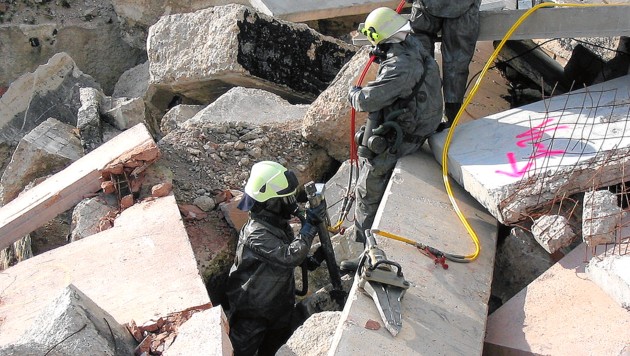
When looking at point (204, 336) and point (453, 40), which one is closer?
point (204, 336)

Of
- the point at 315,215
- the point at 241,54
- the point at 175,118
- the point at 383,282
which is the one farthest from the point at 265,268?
the point at 241,54

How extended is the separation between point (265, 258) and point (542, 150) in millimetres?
1998

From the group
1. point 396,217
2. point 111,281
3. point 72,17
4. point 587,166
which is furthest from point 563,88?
point 72,17

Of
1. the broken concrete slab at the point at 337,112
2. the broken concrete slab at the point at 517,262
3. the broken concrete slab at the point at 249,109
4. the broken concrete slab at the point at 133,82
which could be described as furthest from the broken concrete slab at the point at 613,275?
the broken concrete slab at the point at 133,82

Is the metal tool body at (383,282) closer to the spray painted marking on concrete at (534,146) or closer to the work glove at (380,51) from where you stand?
the spray painted marking on concrete at (534,146)

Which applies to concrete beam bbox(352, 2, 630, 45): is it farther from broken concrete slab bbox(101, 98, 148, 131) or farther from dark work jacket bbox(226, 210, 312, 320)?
broken concrete slab bbox(101, 98, 148, 131)

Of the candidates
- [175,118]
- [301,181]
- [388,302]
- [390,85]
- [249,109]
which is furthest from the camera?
[175,118]

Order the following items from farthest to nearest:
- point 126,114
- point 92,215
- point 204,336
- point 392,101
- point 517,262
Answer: point 126,114, point 92,215, point 392,101, point 517,262, point 204,336

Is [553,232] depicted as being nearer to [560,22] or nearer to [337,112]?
[560,22]

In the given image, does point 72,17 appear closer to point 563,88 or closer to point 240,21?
point 240,21

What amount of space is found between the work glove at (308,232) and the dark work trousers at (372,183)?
0.86m

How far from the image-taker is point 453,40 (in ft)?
20.0

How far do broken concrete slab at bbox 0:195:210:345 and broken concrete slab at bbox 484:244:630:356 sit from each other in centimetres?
176

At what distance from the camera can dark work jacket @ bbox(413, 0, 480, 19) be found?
19.4ft
